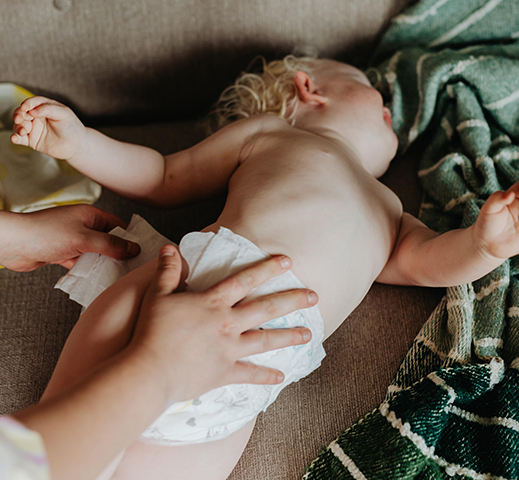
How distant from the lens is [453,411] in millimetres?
770

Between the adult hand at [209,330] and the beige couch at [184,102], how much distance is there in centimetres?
21

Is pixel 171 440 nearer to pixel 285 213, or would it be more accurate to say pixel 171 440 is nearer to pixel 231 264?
pixel 231 264

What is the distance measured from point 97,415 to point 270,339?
0.26 m

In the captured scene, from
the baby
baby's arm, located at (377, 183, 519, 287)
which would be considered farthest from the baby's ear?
baby's arm, located at (377, 183, 519, 287)

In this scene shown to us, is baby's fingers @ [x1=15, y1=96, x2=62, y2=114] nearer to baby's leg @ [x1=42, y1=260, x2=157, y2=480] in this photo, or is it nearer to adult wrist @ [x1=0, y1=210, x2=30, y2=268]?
adult wrist @ [x1=0, y1=210, x2=30, y2=268]

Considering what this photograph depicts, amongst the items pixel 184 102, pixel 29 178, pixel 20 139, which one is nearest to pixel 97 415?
pixel 20 139

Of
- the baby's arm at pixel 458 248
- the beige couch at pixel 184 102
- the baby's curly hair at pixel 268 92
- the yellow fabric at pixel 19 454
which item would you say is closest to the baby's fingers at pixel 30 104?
the beige couch at pixel 184 102

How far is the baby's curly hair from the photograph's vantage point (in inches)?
44.9

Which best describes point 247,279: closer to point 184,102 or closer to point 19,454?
point 19,454

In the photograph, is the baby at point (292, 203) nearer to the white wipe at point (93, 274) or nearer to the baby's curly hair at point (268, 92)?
the baby's curly hair at point (268, 92)

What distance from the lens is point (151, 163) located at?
98 cm

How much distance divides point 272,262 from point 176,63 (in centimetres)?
78

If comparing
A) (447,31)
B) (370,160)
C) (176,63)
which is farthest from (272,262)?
(447,31)

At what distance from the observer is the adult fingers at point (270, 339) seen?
633 millimetres
